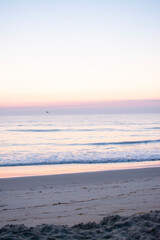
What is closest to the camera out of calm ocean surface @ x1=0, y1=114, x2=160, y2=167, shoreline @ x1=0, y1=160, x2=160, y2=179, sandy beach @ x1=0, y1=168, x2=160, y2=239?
sandy beach @ x1=0, y1=168, x2=160, y2=239

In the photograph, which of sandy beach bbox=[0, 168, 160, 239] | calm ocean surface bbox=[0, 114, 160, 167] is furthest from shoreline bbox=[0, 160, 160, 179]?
sandy beach bbox=[0, 168, 160, 239]

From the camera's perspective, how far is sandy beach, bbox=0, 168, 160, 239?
16.6ft


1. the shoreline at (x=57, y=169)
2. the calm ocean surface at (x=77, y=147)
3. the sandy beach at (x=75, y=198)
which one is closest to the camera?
the sandy beach at (x=75, y=198)

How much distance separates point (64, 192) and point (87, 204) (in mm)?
1551

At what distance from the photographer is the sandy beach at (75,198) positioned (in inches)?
199

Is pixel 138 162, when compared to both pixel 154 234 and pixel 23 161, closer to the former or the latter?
pixel 23 161

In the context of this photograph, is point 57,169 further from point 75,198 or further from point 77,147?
point 77,147

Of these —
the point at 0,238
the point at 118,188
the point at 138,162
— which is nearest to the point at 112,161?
the point at 138,162

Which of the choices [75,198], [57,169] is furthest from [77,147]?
[75,198]

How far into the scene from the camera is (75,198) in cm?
643

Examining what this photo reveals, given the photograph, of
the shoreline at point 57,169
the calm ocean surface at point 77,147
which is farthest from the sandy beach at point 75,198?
the calm ocean surface at point 77,147

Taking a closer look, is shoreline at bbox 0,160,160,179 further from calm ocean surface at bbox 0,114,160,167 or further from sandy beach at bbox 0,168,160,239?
sandy beach at bbox 0,168,160,239

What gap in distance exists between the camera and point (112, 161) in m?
14.5

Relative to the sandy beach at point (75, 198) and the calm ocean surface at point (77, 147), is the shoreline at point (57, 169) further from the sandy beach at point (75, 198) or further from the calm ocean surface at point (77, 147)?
the sandy beach at point (75, 198)
